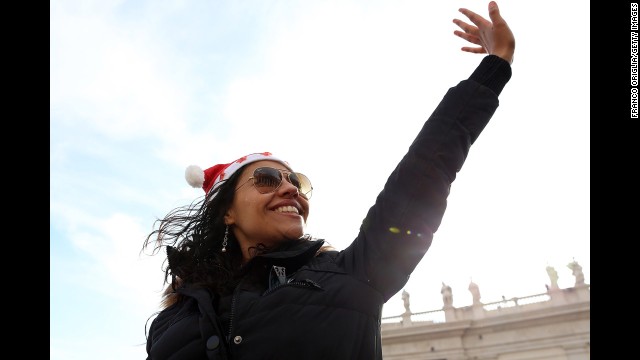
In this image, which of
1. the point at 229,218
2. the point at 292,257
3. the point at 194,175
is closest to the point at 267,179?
the point at 229,218

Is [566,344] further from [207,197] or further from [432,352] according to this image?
[207,197]

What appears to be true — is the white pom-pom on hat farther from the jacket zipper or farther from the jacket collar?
the jacket zipper

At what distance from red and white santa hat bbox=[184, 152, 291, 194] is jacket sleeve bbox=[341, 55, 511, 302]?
124 cm

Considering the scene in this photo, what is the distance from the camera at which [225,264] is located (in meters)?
2.48

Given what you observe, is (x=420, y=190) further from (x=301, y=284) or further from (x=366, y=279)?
(x=301, y=284)

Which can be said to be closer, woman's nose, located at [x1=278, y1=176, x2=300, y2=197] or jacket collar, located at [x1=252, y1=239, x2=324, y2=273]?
jacket collar, located at [x1=252, y1=239, x2=324, y2=273]

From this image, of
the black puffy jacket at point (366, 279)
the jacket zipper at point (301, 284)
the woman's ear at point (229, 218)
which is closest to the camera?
the black puffy jacket at point (366, 279)

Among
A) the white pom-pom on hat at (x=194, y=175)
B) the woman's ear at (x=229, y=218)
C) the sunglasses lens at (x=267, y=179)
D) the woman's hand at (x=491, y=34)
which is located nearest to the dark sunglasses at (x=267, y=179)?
the sunglasses lens at (x=267, y=179)

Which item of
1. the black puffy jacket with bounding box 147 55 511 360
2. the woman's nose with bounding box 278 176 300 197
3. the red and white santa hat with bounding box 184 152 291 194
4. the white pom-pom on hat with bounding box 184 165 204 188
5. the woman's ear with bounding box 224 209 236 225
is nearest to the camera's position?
the black puffy jacket with bounding box 147 55 511 360

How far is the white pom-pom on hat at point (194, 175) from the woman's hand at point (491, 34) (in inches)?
79.1

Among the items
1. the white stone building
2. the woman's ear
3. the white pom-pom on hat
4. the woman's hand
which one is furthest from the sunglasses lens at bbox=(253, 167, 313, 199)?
the white stone building

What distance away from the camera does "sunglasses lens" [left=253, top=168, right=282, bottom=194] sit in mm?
2605

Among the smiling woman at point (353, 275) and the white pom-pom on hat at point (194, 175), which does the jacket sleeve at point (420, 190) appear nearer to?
the smiling woman at point (353, 275)

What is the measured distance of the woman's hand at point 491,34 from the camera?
206 cm
